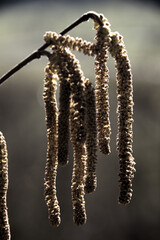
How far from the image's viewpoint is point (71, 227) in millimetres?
2088

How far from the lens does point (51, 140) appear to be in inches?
19.2

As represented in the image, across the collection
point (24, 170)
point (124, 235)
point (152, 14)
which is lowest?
point (124, 235)

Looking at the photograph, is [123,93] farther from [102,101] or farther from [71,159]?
[71,159]

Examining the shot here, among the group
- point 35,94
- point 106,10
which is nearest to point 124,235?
point 35,94

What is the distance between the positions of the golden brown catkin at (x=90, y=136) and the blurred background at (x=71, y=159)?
1.53 meters

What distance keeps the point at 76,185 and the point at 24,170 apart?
163 cm

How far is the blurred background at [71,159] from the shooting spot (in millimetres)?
2074

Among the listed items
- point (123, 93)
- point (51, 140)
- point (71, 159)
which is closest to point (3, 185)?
point (51, 140)

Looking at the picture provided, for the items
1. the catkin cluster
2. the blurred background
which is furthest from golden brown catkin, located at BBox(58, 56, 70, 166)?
the blurred background

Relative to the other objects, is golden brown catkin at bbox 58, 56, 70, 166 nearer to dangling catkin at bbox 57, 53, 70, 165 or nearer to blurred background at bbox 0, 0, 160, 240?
dangling catkin at bbox 57, 53, 70, 165

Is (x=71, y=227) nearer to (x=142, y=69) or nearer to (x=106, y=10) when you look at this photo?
(x=142, y=69)

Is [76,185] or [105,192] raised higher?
[105,192]

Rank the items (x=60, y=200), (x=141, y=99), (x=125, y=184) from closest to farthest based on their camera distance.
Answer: (x=125, y=184) < (x=60, y=200) < (x=141, y=99)

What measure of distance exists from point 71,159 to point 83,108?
5.43 feet
